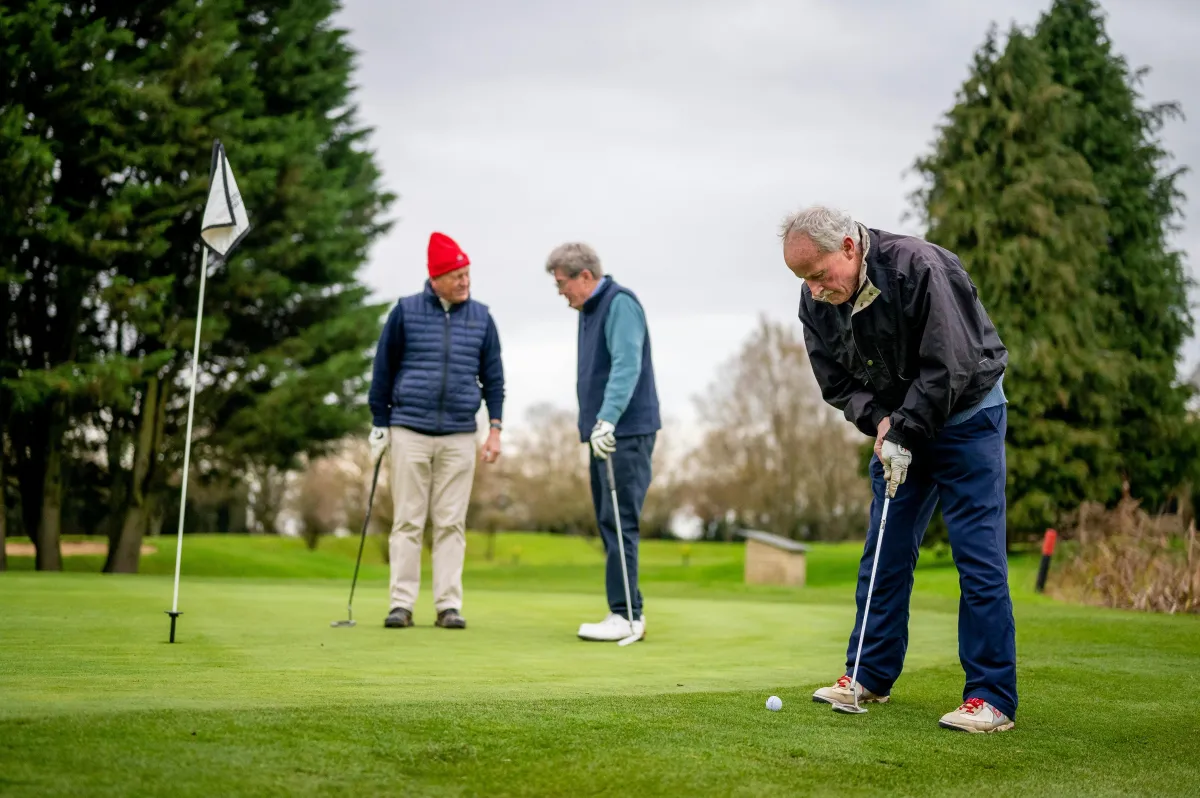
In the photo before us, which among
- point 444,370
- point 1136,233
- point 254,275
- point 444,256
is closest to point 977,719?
point 444,370

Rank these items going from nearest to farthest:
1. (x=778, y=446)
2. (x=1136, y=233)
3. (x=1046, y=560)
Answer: (x=1046, y=560) < (x=1136, y=233) < (x=778, y=446)

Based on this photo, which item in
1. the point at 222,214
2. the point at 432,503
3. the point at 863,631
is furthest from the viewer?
the point at 432,503

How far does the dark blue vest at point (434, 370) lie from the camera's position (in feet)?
22.9

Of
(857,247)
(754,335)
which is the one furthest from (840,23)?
(754,335)

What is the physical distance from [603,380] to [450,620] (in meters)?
1.58

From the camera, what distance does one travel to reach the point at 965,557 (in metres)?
3.87

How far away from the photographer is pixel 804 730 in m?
3.33

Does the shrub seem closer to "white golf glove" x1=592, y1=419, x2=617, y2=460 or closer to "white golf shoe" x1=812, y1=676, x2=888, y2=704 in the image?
"white golf glove" x1=592, y1=419, x2=617, y2=460

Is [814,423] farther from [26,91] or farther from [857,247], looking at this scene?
[857,247]

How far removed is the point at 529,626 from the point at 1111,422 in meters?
21.3

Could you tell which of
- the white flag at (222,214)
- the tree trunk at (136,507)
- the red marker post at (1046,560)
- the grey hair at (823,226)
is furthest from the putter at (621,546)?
the tree trunk at (136,507)

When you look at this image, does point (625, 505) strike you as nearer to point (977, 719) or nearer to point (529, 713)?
point (977, 719)

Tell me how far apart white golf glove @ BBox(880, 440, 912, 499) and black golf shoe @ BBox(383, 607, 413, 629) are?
3540 mm

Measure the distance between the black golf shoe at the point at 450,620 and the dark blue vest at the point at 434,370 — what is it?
1033 mm
